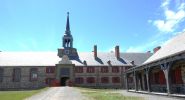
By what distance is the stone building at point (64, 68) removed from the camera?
48.9 metres

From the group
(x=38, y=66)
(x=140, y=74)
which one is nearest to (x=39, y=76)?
(x=38, y=66)

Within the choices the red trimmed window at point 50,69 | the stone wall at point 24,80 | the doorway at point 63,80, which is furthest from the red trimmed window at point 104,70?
the stone wall at point 24,80

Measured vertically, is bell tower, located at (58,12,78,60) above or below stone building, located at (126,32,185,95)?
above

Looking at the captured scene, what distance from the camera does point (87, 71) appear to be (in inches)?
2012

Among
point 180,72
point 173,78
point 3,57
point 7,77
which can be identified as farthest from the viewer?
point 3,57

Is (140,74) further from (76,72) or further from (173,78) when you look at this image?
(76,72)

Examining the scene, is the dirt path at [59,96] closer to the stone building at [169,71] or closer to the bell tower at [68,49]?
the stone building at [169,71]

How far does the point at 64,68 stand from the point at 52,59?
4.44m

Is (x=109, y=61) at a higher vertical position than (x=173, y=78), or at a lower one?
higher

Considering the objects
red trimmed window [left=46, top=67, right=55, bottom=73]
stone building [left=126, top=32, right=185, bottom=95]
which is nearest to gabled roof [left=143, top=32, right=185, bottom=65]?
stone building [left=126, top=32, right=185, bottom=95]

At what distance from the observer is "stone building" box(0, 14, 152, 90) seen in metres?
48.9

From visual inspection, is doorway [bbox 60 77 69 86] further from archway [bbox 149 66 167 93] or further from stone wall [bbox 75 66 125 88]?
archway [bbox 149 66 167 93]

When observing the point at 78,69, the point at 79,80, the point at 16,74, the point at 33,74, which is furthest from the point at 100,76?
the point at 16,74

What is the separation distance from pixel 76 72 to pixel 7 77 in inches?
568
